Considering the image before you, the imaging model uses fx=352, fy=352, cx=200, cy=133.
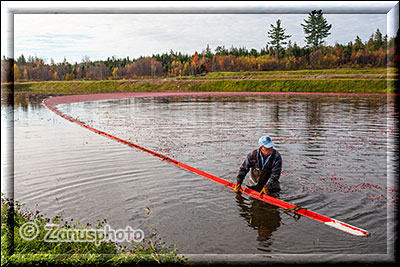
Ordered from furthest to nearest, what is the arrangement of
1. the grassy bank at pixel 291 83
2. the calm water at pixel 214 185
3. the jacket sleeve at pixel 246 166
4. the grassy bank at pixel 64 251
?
the grassy bank at pixel 291 83
the jacket sleeve at pixel 246 166
the calm water at pixel 214 185
the grassy bank at pixel 64 251

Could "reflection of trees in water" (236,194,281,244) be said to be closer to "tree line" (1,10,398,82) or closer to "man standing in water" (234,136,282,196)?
"man standing in water" (234,136,282,196)

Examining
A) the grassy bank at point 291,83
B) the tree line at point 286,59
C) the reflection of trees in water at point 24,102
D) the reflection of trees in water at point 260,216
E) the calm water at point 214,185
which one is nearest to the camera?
the calm water at point 214,185

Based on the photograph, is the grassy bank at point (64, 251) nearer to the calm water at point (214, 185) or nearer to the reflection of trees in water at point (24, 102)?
the calm water at point (214, 185)

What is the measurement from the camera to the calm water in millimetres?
7221

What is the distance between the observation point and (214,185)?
10.4 meters

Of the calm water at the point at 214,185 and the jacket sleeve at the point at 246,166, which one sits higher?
the jacket sleeve at the point at 246,166

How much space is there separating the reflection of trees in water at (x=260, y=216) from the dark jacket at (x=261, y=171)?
23.0 inches

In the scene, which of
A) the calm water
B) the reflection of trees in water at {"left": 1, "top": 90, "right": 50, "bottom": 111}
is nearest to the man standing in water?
the calm water

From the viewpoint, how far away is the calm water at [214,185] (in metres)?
7.22

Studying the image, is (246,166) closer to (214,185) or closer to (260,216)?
(214,185)

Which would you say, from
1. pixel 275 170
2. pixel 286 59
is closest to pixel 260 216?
pixel 275 170

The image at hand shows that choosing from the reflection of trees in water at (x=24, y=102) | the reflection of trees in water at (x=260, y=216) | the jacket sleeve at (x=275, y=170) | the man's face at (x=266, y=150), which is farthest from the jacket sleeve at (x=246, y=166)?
the reflection of trees in water at (x=24, y=102)

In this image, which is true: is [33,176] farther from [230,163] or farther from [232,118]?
[232,118]

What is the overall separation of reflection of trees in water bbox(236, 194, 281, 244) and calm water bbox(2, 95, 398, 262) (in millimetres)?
23
